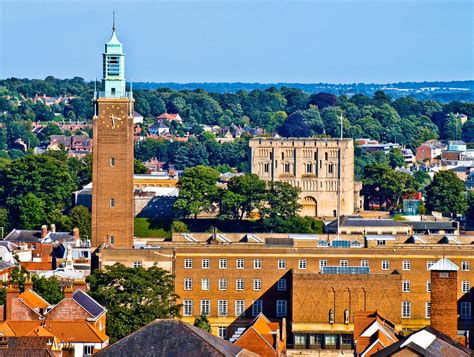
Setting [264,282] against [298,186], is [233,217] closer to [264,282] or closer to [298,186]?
[298,186]

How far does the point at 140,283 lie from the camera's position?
78.4m

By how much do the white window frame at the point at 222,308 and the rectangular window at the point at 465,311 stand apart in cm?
945

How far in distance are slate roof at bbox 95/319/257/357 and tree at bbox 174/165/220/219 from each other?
71584 millimetres

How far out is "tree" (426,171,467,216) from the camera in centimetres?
13412

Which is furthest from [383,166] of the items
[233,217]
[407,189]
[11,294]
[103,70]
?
[11,294]

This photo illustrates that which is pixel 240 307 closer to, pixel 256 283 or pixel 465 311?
pixel 256 283

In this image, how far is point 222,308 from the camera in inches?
3300

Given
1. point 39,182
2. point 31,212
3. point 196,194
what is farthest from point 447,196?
point 31,212

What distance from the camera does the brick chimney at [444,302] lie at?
61156mm

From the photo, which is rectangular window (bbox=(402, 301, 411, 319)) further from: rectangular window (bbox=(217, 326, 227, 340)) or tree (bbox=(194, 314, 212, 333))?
tree (bbox=(194, 314, 212, 333))

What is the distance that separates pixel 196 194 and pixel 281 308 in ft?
131

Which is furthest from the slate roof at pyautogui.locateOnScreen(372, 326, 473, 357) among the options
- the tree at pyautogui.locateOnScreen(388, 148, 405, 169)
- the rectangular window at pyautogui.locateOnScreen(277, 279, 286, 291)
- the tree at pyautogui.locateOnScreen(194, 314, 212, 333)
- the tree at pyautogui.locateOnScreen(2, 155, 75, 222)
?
the tree at pyautogui.locateOnScreen(388, 148, 405, 169)

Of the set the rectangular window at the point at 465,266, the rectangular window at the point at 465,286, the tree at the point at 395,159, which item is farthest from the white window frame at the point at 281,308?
the tree at the point at 395,159

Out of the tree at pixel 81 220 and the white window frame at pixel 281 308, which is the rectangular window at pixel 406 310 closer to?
the white window frame at pixel 281 308
